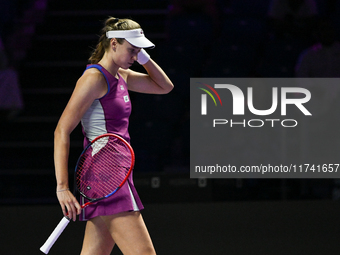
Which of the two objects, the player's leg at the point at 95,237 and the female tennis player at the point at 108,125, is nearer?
the female tennis player at the point at 108,125

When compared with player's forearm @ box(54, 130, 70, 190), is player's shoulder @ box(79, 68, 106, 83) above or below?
above

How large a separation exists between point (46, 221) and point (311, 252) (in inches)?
83.8

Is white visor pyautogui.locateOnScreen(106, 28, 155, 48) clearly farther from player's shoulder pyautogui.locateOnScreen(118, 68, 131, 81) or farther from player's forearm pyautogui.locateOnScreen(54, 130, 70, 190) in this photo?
player's forearm pyautogui.locateOnScreen(54, 130, 70, 190)

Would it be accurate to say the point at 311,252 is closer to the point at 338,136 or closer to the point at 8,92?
the point at 338,136

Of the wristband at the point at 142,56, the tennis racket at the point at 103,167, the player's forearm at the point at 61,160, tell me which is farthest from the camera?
the wristband at the point at 142,56

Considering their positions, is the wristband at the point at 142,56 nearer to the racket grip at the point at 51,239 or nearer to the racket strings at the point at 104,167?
the racket strings at the point at 104,167

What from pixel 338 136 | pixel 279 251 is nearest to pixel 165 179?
pixel 279 251

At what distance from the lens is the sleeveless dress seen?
6.92 ft

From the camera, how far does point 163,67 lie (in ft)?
18.2

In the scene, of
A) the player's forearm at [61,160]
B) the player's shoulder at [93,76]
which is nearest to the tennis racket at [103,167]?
the player's forearm at [61,160]

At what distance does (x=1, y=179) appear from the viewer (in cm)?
505

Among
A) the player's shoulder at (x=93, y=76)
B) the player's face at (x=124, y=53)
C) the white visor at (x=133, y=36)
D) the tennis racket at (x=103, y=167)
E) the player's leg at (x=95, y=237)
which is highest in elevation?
the white visor at (x=133, y=36)

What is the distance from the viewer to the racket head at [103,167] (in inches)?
82.6

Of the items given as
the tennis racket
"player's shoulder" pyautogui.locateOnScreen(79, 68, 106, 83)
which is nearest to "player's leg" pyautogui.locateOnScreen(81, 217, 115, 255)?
the tennis racket
